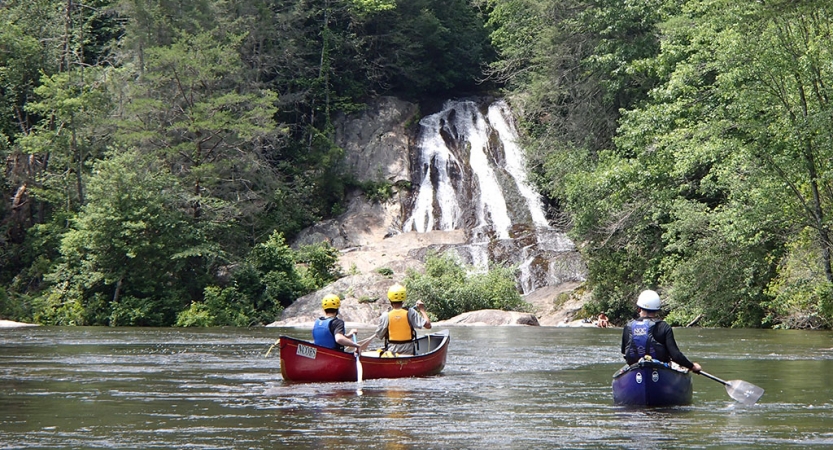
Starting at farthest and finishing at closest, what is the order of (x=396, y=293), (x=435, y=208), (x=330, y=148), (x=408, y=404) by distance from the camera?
(x=330, y=148) < (x=435, y=208) < (x=396, y=293) < (x=408, y=404)

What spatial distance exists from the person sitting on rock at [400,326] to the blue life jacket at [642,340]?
4.77 m

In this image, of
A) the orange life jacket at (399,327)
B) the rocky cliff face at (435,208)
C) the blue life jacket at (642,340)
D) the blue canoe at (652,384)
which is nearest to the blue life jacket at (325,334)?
the orange life jacket at (399,327)

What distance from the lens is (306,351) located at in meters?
15.1

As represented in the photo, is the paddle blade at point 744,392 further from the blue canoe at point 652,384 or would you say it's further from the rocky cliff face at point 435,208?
the rocky cliff face at point 435,208

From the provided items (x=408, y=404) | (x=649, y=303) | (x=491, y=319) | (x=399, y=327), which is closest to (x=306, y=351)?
(x=399, y=327)

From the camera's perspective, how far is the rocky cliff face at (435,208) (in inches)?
1516

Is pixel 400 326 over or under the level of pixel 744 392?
over

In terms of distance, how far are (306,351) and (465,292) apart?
69.0 ft

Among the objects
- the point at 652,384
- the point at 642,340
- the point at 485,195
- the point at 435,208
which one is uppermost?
the point at 485,195

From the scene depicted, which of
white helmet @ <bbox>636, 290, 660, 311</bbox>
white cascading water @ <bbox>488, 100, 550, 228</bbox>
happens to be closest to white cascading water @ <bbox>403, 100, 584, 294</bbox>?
white cascading water @ <bbox>488, 100, 550, 228</bbox>

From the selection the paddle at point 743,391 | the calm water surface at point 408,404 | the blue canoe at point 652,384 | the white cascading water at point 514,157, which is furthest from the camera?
the white cascading water at point 514,157

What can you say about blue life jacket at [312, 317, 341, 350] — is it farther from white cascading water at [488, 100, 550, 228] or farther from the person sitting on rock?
white cascading water at [488, 100, 550, 228]

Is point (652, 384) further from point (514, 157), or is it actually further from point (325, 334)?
point (514, 157)

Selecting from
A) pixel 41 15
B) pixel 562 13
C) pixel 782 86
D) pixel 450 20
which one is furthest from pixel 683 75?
pixel 41 15
